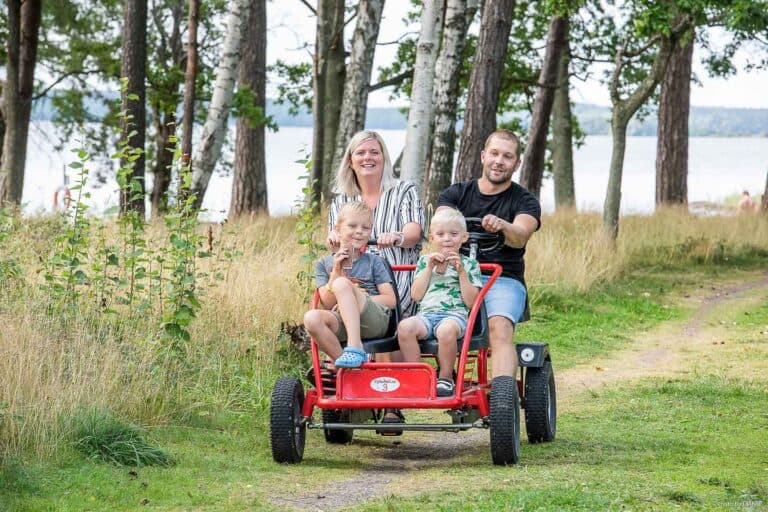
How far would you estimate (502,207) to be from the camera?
22.7ft

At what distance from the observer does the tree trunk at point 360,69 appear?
1495 centimetres

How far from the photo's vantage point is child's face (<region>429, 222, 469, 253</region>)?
6.33 metres

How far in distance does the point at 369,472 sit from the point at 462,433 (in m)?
1.33

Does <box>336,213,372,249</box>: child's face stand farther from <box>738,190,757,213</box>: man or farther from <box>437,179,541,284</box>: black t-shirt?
<box>738,190,757,213</box>: man

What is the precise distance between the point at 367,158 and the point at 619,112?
9627 millimetres

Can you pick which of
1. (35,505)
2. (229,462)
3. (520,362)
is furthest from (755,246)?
(35,505)

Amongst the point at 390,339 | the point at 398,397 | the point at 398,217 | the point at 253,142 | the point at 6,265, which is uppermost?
the point at 253,142

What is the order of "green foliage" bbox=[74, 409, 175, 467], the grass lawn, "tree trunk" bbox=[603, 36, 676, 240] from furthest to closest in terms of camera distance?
"tree trunk" bbox=[603, 36, 676, 240]
"green foliage" bbox=[74, 409, 175, 467]
the grass lawn

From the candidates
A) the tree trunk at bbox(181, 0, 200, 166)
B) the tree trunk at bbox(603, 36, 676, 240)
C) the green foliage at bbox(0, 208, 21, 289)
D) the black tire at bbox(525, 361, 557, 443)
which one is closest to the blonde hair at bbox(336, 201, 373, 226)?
the black tire at bbox(525, 361, 557, 443)

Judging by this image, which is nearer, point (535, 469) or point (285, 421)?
point (535, 469)

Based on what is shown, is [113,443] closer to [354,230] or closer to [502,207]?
[354,230]

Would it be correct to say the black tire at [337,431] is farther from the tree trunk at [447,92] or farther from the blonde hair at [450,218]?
the tree trunk at [447,92]

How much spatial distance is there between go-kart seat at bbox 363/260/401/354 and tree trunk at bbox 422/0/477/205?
7.43 m

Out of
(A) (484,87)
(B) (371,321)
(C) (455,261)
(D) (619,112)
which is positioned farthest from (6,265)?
(D) (619,112)
